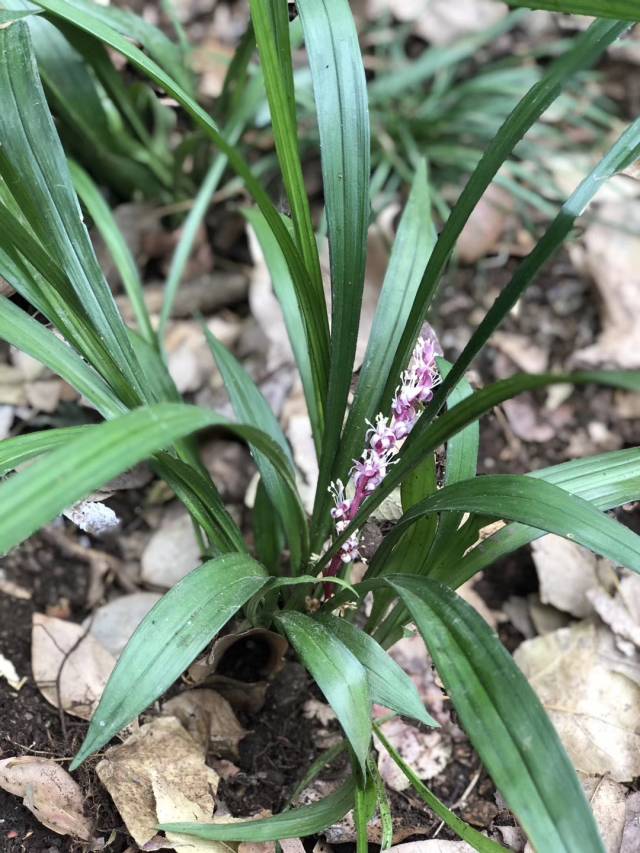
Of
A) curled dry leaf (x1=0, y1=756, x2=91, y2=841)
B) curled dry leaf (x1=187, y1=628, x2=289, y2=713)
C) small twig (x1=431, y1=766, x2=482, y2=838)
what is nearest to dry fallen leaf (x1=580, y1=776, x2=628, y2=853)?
small twig (x1=431, y1=766, x2=482, y2=838)

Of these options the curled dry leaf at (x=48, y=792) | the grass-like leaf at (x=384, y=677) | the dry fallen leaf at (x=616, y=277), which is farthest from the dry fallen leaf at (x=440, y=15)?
the curled dry leaf at (x=48, y=792)

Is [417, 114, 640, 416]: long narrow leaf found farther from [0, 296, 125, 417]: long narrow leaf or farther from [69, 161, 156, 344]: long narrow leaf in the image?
[69, 161, 156, 344]: long narrow leaf

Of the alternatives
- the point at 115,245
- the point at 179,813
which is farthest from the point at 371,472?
the point at 115,245

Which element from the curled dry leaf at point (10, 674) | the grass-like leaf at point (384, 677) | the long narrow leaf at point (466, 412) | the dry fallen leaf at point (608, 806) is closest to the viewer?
the long narrow leaf at point (466, 412)

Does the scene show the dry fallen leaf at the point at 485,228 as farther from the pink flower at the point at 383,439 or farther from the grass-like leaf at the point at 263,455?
→ the pink flower at the point at 383,439

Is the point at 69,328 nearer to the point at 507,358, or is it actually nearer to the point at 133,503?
the point at 133,503

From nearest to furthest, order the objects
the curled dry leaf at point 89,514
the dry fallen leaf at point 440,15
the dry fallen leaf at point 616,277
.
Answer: the curled dry leaf at point 89,514 < the dry fallen leaf at point 616,277 < the dry fallen leaf at point 440,15
